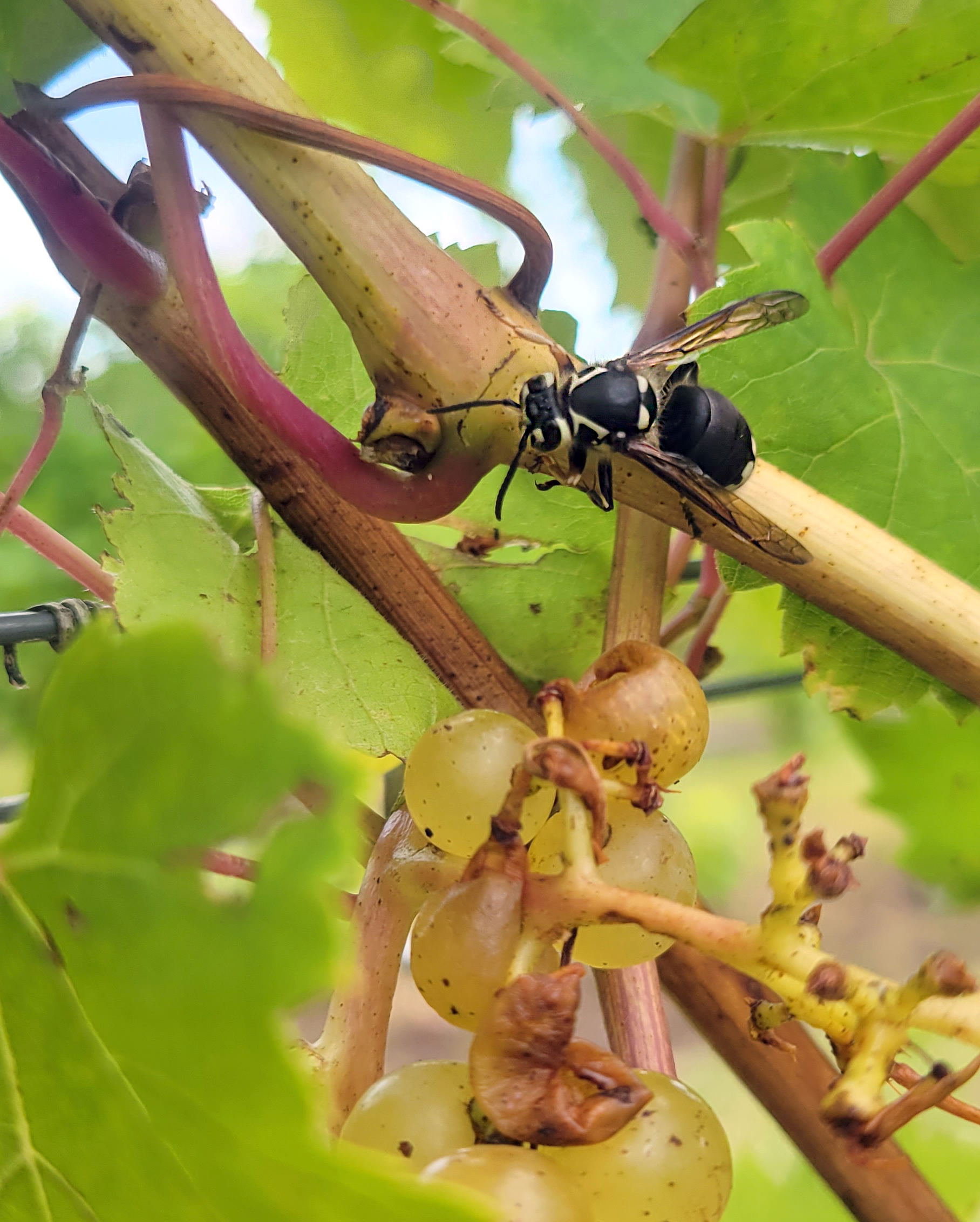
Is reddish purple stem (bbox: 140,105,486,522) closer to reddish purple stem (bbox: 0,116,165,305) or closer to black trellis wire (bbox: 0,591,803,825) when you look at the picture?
reddish purple stem (bbox: 0,116,165,305)

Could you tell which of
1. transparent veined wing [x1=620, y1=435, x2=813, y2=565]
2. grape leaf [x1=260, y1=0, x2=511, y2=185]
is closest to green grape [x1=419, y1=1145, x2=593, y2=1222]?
transparent veined wing [x1=620, y1=435, x2=813, y2=565]

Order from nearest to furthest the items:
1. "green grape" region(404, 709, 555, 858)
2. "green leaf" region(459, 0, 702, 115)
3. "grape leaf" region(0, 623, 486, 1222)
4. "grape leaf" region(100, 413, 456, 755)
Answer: "grape leaf" region(0, 623, 486, 1222) → "green grape" region(404, 709, 555, 858) → "grape leaf" region(100, 413, 456, 755) → "green leaf" region(459, 0, 702, 115)

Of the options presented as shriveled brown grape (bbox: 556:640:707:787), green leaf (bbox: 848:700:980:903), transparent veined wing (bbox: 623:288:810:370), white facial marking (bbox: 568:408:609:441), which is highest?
transparent veined wing (bbox: 623:288:810:370)

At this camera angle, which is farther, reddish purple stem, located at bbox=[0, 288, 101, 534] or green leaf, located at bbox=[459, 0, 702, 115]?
green leaf, located at bbox=[459, 0, 702, 115]

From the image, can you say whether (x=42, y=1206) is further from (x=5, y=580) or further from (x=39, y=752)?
(x=5, y=580)

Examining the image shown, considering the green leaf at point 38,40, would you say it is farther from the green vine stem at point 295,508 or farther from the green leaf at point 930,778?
the green leaf at point 930,778

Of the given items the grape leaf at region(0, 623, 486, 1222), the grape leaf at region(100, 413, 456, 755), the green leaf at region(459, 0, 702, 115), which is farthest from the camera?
the green leaf at region(459, 0, 702, 115)
